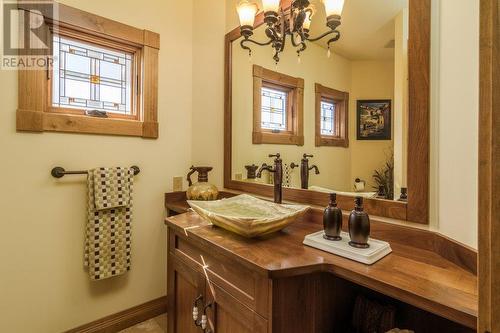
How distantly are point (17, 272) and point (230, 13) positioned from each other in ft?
7.08

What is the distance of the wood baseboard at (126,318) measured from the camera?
1.68 meters

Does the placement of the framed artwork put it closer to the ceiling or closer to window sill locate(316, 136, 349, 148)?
window sill locate(316, 136, 349, 148)

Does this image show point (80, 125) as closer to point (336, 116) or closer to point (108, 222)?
point (108, 222)

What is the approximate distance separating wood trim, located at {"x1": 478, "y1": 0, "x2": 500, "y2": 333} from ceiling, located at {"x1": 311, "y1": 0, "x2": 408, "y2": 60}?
27.8 inches

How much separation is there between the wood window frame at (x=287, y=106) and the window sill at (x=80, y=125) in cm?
79

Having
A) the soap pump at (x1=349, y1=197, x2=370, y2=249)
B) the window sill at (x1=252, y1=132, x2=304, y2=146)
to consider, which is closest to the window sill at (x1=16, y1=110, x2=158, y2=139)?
the window sill at (x1=252, y1=132, x2=304, y2=146)

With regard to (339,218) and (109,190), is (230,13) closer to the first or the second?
(109,190)

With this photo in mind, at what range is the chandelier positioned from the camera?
3.96 feet

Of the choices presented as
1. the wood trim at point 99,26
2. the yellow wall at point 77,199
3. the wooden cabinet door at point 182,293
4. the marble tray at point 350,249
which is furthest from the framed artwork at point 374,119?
Answer: the wood trim at point 99,26

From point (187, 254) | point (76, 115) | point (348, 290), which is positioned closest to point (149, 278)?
point (187, 254)

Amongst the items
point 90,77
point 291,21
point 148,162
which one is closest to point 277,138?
point 291,21

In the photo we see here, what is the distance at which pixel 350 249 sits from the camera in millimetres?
838

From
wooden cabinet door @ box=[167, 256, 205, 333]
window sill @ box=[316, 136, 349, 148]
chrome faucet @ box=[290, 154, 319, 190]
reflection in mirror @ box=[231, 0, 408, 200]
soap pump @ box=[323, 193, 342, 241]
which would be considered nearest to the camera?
soap pump @ box=[323, 193, 342, 241]

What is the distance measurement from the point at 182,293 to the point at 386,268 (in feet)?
3.16
